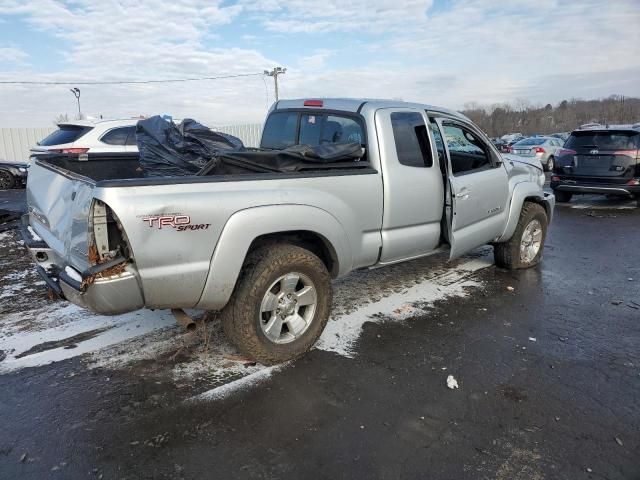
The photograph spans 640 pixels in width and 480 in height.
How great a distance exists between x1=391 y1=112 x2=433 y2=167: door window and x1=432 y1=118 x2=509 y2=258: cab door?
0.86ft

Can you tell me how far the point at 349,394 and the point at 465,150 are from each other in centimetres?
338

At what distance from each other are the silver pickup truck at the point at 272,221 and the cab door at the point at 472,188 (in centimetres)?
2

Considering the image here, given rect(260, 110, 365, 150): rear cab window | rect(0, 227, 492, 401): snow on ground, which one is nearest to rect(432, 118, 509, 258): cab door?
rect(0, 227, 492, 401): snow on ground

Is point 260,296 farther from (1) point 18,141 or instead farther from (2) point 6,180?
(1) point 18,141

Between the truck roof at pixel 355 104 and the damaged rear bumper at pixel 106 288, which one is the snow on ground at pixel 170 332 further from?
the truck roof at pixel 355 104

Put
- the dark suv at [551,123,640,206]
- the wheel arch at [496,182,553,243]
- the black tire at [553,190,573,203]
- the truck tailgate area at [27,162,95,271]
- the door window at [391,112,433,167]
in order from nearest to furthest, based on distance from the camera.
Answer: the truck tailgate area at [27,162,95,271]
the door window at [391,112,433,167]
the wheel arch at [496,182,553,243]
the dark suv at [551,123,640,206]
the black tire at [553,190,573,203]

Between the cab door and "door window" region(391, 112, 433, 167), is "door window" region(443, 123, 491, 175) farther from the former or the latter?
"door window" region(391, 112, 433, 167)

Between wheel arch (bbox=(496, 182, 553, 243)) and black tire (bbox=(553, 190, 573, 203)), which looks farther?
black tire (bbox=(553, 190, 573, 203))

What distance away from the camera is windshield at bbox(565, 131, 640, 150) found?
10.2 metres

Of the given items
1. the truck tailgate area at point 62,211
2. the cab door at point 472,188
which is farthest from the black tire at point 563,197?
the truck tailgate area at point 62,211

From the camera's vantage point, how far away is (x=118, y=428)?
284cm

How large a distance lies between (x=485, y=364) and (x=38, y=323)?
12.1 feet

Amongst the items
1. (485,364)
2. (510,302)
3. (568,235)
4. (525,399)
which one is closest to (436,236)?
(510,302)

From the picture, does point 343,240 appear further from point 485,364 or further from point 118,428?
point 118,428
